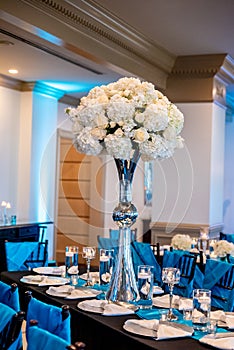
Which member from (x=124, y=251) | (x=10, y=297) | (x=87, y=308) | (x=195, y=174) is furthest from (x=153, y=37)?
(x=10, y=297)

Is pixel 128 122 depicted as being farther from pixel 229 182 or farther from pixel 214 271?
pixel 229 182

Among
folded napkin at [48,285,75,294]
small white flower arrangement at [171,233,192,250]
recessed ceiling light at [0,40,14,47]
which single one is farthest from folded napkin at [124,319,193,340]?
recessed ceiling light at [0,40,14,47]

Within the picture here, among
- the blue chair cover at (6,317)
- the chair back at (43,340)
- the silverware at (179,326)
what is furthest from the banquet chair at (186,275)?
the chair back at (43,340)

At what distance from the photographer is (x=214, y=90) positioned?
6930 millimetres

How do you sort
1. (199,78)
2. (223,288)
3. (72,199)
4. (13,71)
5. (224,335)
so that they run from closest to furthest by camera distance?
(224,335)
(223,288)
(13,71)
(199,78)
(72,199)

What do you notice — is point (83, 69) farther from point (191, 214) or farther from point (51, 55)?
point (191, 214)

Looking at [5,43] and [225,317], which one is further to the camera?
[5,43]

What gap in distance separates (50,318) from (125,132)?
3.33 ft

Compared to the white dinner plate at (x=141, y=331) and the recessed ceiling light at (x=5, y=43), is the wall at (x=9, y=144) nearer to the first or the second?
the recessed ceiling light at (x=5, y=43)

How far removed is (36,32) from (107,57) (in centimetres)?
118

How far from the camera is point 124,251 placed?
2.84 m

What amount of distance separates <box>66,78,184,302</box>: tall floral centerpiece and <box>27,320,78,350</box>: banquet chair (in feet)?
3.28

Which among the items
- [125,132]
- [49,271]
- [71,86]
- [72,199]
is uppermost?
[71,86]

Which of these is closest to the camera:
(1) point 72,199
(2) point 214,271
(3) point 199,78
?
(2) point 214,271
